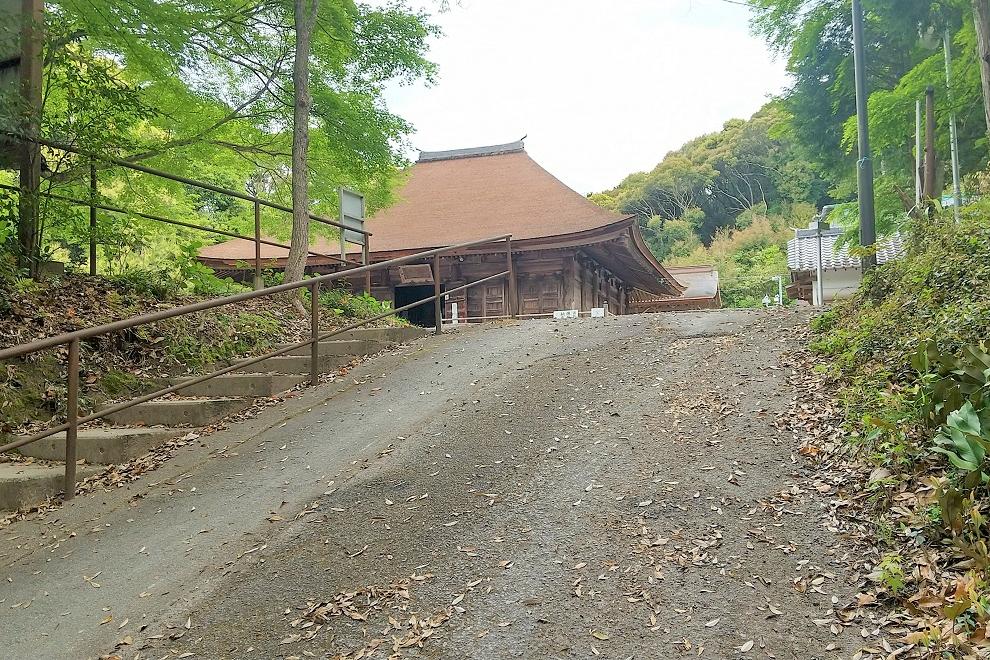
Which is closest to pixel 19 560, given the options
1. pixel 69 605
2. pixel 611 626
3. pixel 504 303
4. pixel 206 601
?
pixel 69 605

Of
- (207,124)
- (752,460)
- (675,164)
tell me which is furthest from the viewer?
(675,164)

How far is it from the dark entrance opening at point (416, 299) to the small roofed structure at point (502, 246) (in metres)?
0.05

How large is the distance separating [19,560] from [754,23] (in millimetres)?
13318

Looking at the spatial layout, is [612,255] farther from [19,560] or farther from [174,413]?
[19,560]

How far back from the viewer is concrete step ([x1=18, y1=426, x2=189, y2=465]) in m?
4.75

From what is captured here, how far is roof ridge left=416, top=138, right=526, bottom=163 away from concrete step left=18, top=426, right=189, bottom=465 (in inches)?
592

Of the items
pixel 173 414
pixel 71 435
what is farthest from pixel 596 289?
pixel 71 435

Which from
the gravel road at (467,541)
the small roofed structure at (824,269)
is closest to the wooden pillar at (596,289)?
the small roofed structure at (824,269)

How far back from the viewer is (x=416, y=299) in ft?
58.0

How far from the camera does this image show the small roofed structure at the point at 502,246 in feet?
44.5

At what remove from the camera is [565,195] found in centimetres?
1504

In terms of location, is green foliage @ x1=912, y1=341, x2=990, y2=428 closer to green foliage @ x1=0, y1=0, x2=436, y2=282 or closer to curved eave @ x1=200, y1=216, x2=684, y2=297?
green foliage @ x1=0, y1=0, x2=436, y2=282

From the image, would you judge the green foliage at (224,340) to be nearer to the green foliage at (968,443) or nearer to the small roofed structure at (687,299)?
the green foliage at (968,443)

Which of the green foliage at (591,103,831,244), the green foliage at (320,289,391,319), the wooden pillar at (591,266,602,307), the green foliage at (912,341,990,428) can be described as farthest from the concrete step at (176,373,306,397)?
the green foliage at (591,103,831,244)
